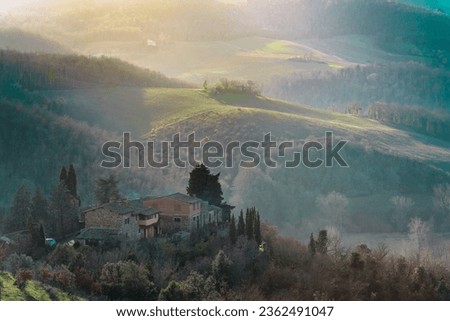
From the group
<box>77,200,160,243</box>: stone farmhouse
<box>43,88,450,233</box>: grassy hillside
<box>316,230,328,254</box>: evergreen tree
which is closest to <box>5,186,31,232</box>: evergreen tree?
<box>77,200,160,243</box>: stone farmhouse

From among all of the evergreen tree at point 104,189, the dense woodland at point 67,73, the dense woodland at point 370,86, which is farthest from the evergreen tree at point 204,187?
the dense woodland at point 370,86

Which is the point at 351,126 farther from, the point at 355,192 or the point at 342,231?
the point at 342,231

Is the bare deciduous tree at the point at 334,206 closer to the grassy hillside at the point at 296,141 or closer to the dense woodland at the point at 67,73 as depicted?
the grassy hillside at the point at 296,141

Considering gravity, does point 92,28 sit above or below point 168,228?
above

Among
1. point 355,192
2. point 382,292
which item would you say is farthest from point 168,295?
point 355,192

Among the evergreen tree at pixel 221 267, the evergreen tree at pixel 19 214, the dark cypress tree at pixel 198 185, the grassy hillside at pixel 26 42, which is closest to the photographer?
the evergreen tree at pixel 221 267

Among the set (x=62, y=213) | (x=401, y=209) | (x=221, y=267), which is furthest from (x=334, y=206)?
(x=221, y=267)

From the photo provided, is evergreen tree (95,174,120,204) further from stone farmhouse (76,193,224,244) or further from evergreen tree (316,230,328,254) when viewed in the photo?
evergreen tree (316,230,328,254)
